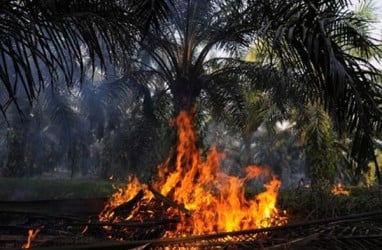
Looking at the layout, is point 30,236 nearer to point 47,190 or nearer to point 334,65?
point 334,65

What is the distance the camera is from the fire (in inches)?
224

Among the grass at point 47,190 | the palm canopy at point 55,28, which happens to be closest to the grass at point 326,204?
the palm canopy at point 55,28

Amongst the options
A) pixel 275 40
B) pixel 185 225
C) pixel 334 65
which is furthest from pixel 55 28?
pixel 185 225

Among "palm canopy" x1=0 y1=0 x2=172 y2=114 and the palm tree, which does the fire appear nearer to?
the palm tree

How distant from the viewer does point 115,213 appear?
657cm

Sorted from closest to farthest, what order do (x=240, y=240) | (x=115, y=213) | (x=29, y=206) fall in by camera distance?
(x=240, y=240)
(x=115, y=213)
(x=29, y=206)

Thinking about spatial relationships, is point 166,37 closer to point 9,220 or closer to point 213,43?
point 213,43

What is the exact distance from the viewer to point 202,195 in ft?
24.6

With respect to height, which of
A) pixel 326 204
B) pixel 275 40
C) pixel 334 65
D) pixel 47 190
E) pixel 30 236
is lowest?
pixel 30 236

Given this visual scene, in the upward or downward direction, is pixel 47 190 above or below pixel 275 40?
below

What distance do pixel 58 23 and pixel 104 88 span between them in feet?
23.3

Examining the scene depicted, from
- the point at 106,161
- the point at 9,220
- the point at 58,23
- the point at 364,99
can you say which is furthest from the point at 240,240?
the point at 106,161

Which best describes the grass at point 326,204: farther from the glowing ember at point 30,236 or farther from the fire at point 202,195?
the glowing ember at point 30,236

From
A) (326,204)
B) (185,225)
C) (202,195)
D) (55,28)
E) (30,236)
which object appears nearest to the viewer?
(55,28)
